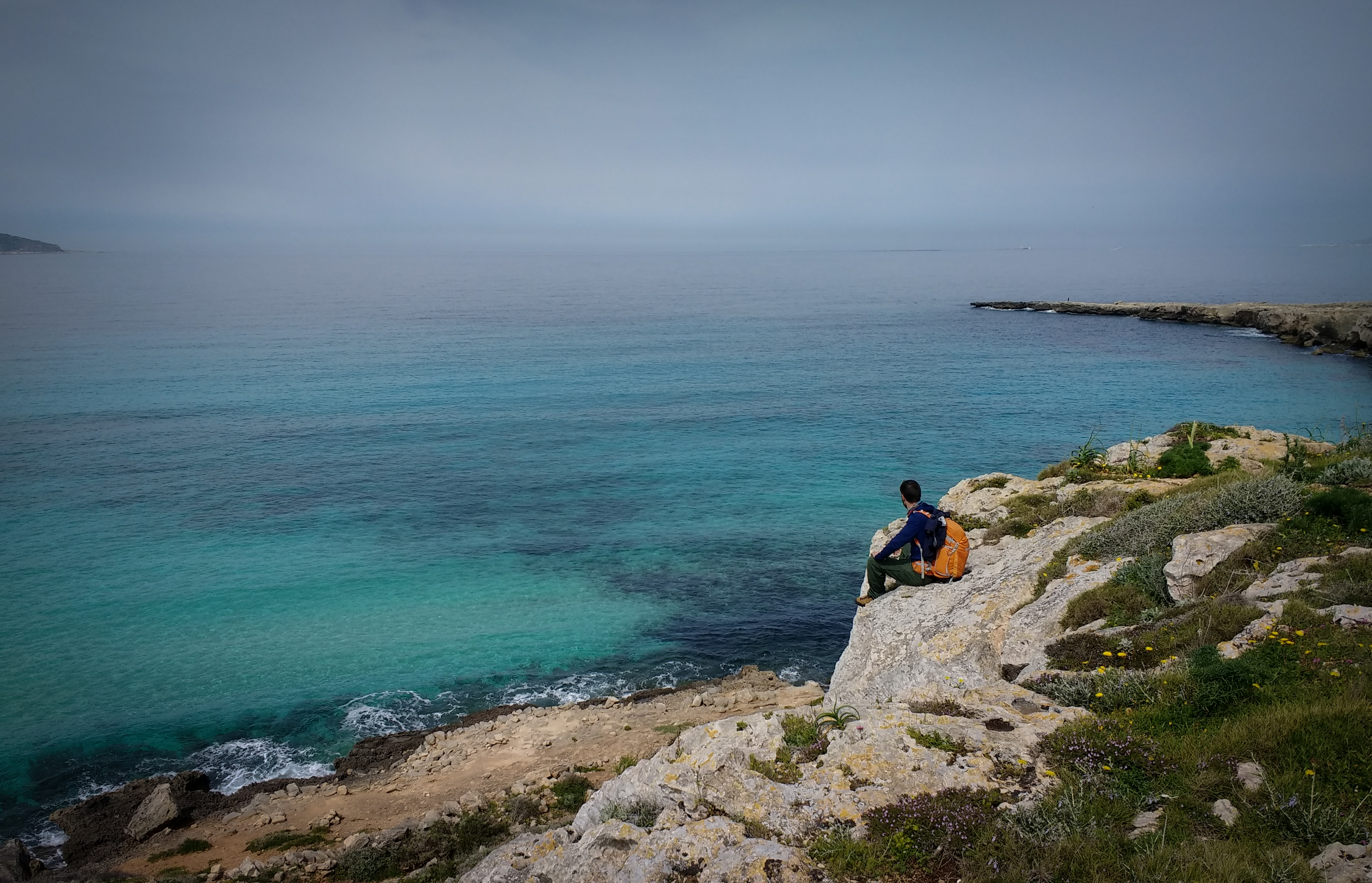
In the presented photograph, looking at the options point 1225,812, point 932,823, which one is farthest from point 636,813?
point 1225,812

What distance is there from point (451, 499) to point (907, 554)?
1159 inches

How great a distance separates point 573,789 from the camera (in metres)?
16.4

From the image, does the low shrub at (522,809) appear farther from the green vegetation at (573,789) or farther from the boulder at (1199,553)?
the boulder at (1199,553)

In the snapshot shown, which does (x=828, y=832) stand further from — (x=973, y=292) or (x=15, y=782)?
(x=973, y=292)

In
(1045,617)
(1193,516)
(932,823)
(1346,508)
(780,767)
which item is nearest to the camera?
(932,823)

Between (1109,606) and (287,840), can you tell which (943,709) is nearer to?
(1109,606)

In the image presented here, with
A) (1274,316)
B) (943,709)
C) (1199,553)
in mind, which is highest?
(1274,316)

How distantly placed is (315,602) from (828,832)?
26869 mm

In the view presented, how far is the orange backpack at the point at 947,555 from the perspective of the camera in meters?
14.9

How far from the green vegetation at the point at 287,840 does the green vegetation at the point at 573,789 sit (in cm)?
465

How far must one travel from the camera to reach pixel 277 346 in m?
85.8

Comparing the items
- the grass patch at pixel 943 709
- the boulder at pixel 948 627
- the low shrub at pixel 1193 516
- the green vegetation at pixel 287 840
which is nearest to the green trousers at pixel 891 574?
the boulder at pixel 948 627

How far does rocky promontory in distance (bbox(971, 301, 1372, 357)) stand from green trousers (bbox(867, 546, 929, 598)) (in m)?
89.3

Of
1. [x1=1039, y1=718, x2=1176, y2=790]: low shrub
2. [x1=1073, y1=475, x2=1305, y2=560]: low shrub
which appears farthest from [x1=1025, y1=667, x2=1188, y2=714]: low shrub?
[x1=1073, y1=475, x2=1305, y2=560]: low shrub
